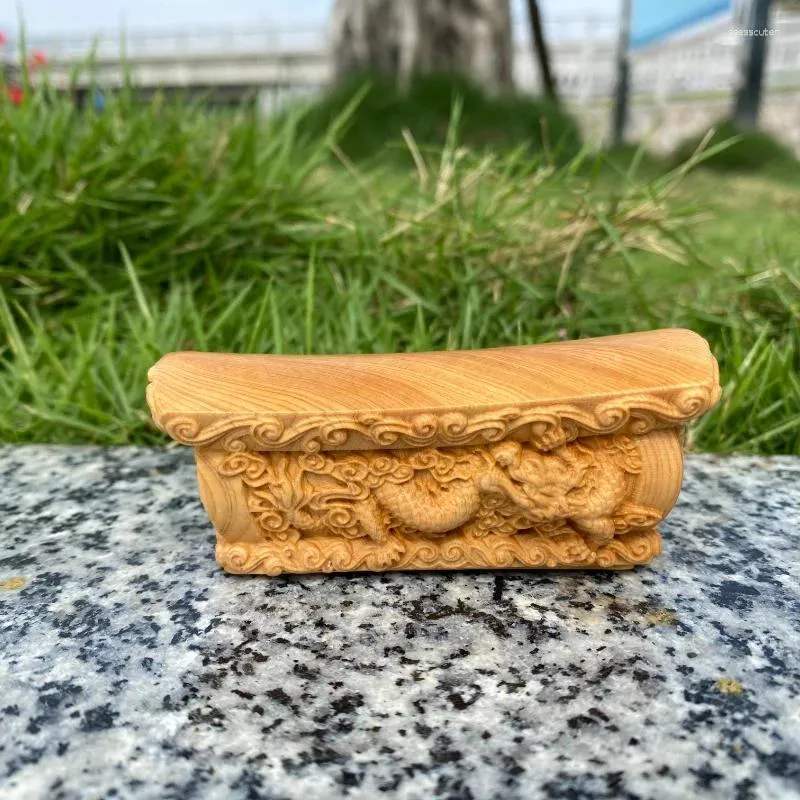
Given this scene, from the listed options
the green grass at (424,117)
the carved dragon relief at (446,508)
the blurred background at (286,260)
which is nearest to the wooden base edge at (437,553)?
the carved dragon relief at (446,508)

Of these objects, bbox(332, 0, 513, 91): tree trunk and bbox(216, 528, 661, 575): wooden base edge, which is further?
bbox(332, 0, 513, 91): tree trunk

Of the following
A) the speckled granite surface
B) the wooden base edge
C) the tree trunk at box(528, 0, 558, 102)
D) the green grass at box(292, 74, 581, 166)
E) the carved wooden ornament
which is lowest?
the speckled granite surface

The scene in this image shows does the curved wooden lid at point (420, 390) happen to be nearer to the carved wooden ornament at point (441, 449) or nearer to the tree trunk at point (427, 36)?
the carved wooden ornament at point (441, 449)

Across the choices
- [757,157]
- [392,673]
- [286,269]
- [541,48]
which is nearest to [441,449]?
[392,673]

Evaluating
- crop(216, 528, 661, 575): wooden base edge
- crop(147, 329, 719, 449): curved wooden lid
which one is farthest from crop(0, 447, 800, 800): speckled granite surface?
crop(147, 329, 719, 449): curved wooden lid

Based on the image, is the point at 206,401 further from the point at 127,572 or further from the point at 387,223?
the point at 387,223

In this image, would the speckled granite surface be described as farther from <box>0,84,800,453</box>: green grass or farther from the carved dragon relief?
<box>0,84,800,453</box>: green grass

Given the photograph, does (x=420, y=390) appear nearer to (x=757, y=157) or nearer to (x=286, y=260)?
(x=286, y=260)
